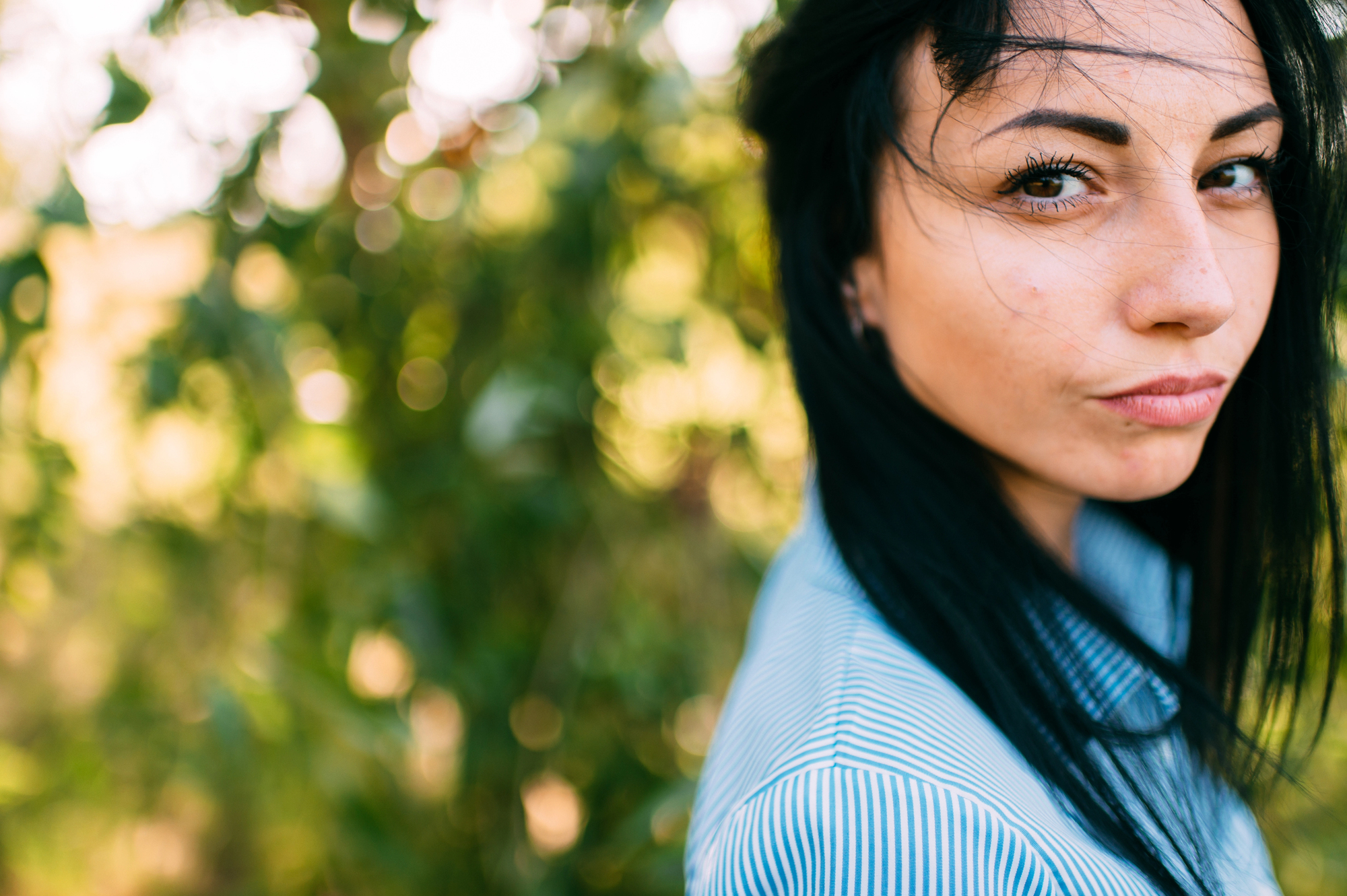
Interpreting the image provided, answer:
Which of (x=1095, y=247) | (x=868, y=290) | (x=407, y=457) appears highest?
(x=1095, y=247)

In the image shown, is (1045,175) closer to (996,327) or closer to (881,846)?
(996,327)

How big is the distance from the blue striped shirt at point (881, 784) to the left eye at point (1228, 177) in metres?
0.38

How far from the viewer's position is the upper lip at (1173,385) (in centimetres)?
62

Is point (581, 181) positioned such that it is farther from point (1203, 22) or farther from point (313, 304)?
point (1203, 22)

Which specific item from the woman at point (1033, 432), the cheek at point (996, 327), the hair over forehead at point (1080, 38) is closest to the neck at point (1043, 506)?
the woman at point (1033, 432)

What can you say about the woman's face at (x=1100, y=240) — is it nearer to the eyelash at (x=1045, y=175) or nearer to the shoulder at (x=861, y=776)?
the eyelash at (x=1045, y=175)

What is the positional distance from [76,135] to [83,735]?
93cm

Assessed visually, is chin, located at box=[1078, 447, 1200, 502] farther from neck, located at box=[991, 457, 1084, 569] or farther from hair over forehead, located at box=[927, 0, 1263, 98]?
hair over forehead, located at box=[927, 0, 1263, 98]

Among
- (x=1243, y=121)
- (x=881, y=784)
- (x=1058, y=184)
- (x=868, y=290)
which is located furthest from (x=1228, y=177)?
(x=881, y=784)

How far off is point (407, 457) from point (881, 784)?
3.56 ft

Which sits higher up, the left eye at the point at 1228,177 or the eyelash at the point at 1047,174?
the left eye at the point at 1228,177

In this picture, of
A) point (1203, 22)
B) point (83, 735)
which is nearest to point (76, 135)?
point (83, 735)

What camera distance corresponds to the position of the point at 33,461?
1.20m

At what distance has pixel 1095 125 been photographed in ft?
1.91
